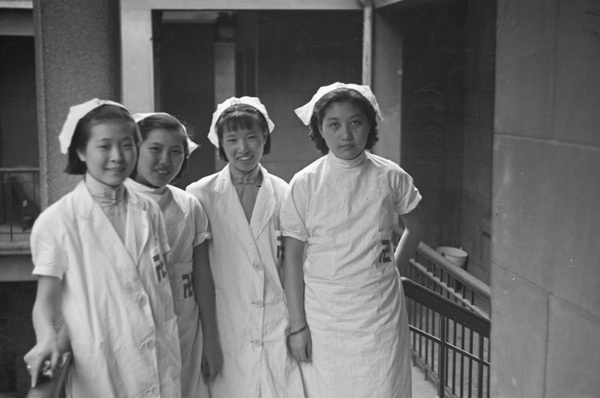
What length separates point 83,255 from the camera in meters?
1.92

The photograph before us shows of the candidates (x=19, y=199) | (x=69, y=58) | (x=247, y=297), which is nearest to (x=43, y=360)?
(x=247, y=297)

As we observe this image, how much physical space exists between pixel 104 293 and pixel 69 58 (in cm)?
115

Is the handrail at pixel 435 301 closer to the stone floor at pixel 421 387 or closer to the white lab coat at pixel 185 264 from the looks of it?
the white lab coat at pixel 185 264

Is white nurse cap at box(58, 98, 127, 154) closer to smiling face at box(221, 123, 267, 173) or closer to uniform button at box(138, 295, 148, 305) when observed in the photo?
uniform button at box(138, 295, 148, 305)

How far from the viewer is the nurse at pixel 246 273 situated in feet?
8.26

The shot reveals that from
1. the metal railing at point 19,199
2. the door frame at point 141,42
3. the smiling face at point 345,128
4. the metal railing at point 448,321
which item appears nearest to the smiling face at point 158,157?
the smiling face at point 345,128

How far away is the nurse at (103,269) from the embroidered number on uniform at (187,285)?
31cm

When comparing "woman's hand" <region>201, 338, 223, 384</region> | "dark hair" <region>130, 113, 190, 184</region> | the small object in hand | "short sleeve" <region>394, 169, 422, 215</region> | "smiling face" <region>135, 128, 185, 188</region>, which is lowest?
"woman's hand" <region>201, 338, 223, 384</region>

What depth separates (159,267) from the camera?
2.06m

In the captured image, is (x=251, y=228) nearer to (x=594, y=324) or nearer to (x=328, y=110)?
(x=328, y=110)

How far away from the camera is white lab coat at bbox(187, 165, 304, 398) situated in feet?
8.29

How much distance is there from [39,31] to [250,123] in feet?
2.99

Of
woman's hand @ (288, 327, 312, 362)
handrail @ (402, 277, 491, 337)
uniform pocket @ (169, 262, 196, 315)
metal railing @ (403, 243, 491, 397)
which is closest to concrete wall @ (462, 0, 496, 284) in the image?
metal railing @ (403, 243, 491, 397)

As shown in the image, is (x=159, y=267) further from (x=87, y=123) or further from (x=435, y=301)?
(x=435, y=301)
